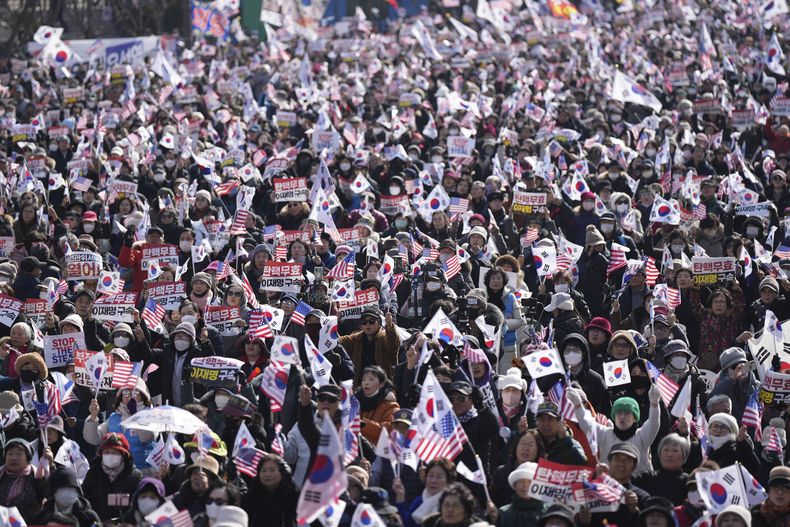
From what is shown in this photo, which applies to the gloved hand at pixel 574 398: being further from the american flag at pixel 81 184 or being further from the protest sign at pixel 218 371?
the american flag at pixel 81 184

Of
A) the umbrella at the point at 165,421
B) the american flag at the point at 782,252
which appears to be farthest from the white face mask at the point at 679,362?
the umbrella at the point at 165,421

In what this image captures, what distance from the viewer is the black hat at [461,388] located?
1001cm

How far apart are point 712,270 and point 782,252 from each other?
4.31ft

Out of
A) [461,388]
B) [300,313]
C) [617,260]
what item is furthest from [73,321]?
[617,260]

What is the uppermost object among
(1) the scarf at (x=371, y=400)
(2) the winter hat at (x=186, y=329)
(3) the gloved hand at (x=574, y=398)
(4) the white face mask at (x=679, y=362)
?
(3) the gloved hand at (x=574, y=398)

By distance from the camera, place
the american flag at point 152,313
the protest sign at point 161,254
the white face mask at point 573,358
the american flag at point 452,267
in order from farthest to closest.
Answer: the protest sign at point 161,254
the american flag at point 452,267
the american flag at point 152,313
the white face mask at point 573,358

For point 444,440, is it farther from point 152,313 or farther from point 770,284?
point 770,284

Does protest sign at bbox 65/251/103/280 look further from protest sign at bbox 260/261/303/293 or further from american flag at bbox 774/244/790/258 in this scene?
american flag at bbox 774/244/790/258

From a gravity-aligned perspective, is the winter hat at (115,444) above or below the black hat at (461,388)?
below

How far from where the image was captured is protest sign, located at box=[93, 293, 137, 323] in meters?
13.0

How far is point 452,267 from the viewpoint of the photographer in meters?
14.1

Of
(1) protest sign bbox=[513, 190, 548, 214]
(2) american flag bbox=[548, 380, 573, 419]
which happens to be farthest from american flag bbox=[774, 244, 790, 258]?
(2) american flag bbox=[548, 380, 573, 419]

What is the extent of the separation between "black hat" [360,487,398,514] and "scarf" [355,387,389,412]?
5.18 ft

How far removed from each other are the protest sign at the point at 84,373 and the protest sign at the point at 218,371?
2.36 feet
